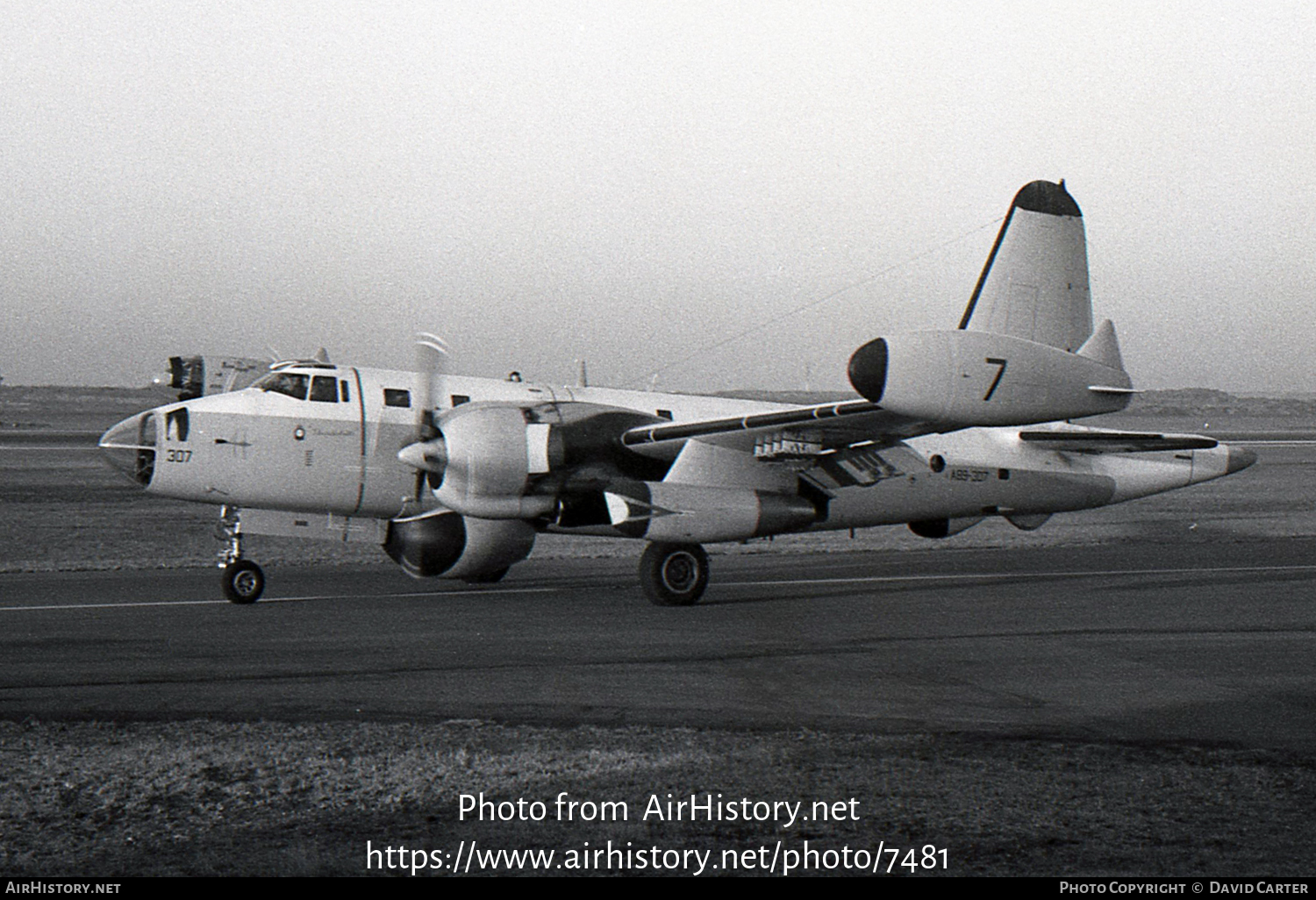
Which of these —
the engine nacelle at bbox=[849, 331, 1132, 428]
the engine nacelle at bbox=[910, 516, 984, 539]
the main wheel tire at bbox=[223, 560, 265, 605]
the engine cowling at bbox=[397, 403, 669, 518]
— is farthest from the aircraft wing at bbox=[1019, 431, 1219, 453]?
the main wheel tire at bbox=[223, 560, 265, 605]

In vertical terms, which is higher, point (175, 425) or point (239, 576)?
point (175, 425)

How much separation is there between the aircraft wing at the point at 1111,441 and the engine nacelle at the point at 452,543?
29.2 ft

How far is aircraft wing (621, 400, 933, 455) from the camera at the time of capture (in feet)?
54.1

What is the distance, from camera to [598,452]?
696 inches

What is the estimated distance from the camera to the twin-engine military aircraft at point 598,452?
17.0m

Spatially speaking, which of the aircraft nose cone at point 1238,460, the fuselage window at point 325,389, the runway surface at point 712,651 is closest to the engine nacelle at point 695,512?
the runway surface at point 712,651

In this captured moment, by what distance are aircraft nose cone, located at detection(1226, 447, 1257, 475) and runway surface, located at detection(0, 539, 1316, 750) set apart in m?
2.12

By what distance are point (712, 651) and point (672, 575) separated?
3.92m

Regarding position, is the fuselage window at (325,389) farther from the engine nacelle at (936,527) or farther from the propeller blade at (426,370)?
the engine nacelle at (936,527)

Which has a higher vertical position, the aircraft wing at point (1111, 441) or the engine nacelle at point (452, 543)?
the aircraft wing at point (1111, 441)

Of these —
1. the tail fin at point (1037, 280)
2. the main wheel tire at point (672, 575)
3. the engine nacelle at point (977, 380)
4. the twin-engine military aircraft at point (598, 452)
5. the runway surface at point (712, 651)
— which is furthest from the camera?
the tail fin at point (1037, 280)

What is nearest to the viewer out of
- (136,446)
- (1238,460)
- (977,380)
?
(977,380)

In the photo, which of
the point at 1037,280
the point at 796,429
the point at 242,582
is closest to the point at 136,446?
the point at 242,582

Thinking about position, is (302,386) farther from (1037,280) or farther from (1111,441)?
(1111,441)
